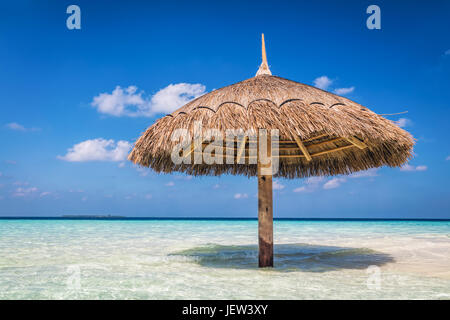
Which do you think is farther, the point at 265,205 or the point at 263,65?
the point at 263,65

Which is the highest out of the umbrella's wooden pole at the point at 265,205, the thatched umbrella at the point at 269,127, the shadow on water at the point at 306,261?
the thatched umbrella at the point at 269,127

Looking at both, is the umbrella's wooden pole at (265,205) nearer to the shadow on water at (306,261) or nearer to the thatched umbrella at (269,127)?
the thatched umbrella at (269,127)

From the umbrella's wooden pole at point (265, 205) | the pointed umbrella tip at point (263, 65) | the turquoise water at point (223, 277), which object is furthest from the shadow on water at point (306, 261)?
the pointed umbrella tip at point (263, 65)

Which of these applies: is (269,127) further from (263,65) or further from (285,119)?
(263,65)

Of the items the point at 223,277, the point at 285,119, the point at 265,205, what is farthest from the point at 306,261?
the point at 285,119

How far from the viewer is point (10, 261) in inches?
228

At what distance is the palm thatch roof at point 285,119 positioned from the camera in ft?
12.8

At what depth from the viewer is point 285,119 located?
393 cm

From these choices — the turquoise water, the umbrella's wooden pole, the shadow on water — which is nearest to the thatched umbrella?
the umbrella's wooden pole

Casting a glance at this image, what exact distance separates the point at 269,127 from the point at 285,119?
229 millimetres

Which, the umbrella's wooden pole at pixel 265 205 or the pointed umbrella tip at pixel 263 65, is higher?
the pointed umbrella tip at pixel 263 65

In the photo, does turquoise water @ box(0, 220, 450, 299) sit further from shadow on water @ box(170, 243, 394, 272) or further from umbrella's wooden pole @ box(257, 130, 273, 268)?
umbrella's wooden pole @ box(257, 130, 273, 268)

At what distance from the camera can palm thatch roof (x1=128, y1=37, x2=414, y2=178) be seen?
3900mm
